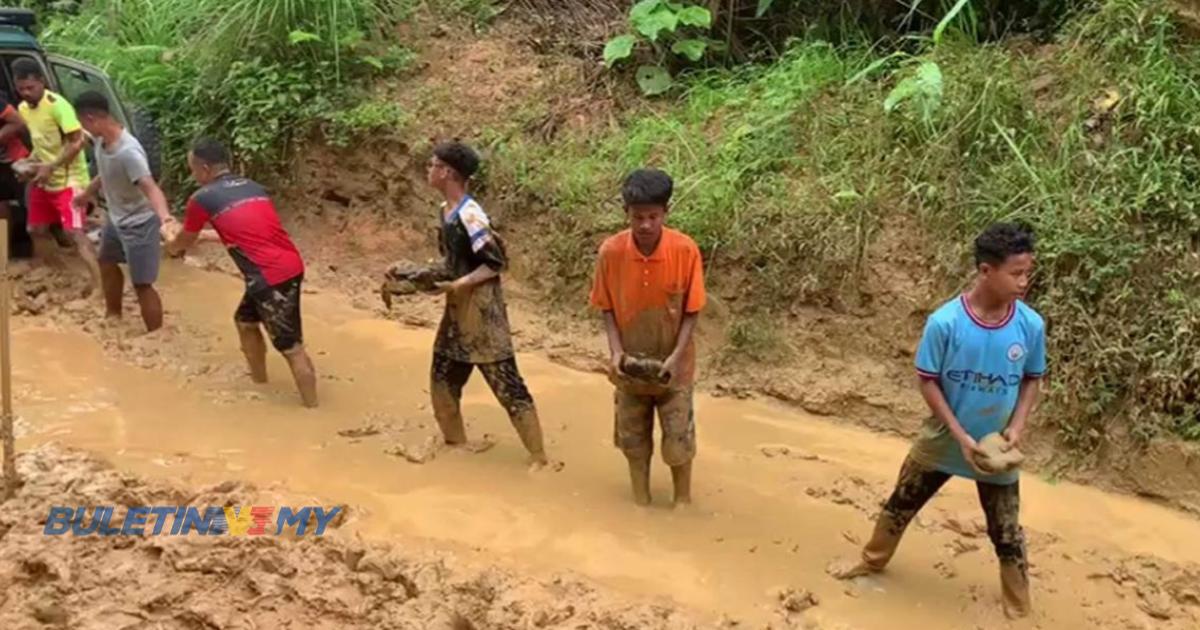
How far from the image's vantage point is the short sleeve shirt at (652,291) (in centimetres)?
443

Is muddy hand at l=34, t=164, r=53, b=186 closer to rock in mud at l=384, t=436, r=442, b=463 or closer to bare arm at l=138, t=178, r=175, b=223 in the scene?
bare arm at l=138, t=178, r=175, b=223

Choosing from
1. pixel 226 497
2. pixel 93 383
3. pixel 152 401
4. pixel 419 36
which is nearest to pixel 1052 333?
pixel 226 497

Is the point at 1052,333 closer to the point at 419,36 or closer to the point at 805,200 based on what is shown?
the point at 805,200

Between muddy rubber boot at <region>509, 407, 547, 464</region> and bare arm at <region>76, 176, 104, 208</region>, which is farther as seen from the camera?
bare arm at <region>76, 176, 104, 208</region>

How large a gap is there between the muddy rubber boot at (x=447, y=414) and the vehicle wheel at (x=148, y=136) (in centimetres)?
411

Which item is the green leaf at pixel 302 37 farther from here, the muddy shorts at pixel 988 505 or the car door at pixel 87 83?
the muddy shorts at pixel 988 505

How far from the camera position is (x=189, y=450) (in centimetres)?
534

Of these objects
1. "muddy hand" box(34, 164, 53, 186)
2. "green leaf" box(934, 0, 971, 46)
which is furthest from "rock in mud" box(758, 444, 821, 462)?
"muddy hand" box(34, 164, 53, 186)

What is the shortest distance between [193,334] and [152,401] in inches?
41.2

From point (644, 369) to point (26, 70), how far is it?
5064 mm

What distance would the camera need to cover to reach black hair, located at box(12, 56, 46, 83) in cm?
719

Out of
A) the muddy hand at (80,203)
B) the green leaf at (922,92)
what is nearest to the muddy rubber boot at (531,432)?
the green leaf at (922,92)

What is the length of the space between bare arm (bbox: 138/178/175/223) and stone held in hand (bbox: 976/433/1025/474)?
4.21m

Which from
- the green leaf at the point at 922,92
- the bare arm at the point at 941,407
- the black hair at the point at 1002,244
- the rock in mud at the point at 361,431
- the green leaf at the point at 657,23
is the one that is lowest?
the rock in mud at the point at 361,431
